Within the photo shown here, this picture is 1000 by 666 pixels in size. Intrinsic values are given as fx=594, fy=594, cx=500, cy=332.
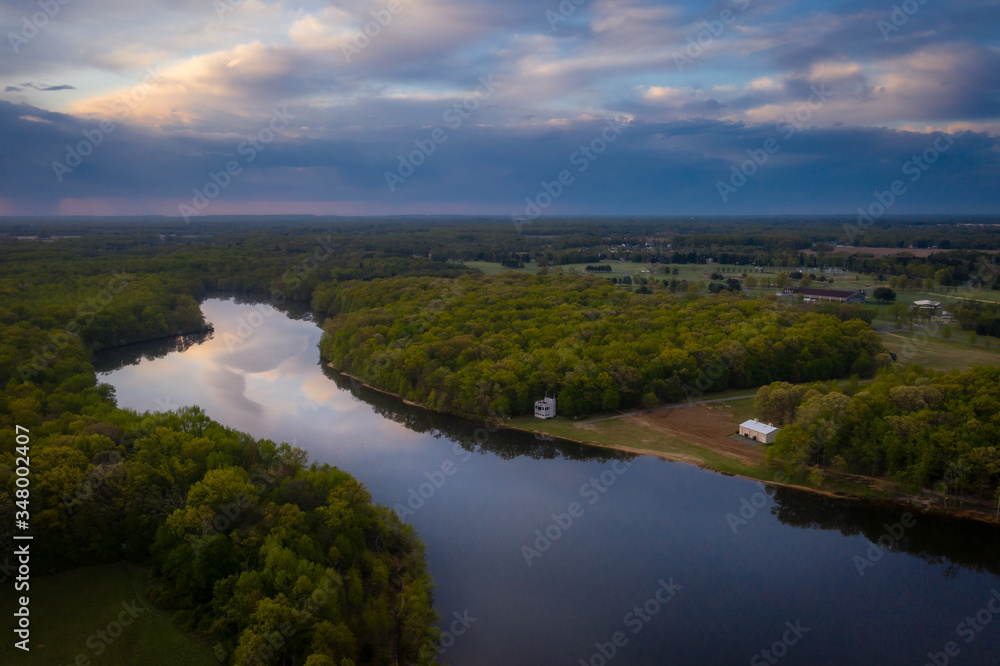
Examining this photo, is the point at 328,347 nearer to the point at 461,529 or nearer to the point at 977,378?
the point at 461,529

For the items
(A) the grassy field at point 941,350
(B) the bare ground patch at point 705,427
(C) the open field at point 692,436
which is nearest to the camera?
(C) the open field at point 692,436

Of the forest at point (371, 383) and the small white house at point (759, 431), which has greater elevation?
the forest at point (371, 383)

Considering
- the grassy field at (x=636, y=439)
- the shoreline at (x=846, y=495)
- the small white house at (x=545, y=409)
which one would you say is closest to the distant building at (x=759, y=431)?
the grassy field at (x=636, y=439)

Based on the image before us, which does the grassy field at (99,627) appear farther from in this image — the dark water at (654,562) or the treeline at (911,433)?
the treeline at (911,433)

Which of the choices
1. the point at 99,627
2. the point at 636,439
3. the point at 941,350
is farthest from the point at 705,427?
the point at 99,627

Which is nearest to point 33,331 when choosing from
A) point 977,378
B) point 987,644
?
point 987,644

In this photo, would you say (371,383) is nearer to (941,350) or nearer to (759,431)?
(759,431)

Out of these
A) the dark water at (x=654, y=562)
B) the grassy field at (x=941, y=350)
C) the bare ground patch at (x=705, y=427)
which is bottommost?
the dark water at (x=654, y=562)
